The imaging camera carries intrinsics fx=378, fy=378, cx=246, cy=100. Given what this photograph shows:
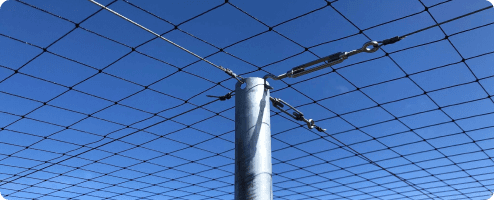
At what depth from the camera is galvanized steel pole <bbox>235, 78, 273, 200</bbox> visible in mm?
4137

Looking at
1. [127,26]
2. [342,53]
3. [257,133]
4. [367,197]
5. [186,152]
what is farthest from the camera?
[367,197]

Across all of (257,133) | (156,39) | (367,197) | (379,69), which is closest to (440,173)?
(367,197)

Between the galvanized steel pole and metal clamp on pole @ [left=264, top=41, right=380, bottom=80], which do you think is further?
metal clamp on pole @ [left=264, top=41, right=380, bottom=80]

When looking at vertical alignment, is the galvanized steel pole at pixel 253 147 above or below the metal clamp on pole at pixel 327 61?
below

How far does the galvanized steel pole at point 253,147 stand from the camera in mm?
4137

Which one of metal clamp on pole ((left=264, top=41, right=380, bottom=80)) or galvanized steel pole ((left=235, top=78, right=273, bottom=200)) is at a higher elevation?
metal clamp on pole ((left=264, top=41, right=380, bottom=80))

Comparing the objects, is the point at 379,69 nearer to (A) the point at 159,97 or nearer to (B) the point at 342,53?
(B) the point at 342,53

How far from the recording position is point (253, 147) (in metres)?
4.25

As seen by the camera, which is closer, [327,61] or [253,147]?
[253,147]

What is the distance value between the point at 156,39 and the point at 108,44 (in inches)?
48.5

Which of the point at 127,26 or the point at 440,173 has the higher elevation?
the point at 127,26

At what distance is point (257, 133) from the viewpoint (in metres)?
4.33

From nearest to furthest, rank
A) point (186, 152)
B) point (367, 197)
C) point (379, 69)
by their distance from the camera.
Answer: point (379, 69), point (186, 152), point (367, 197)

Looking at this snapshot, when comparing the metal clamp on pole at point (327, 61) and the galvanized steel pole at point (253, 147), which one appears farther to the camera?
the metal clamp on pole at point (327, 61)
